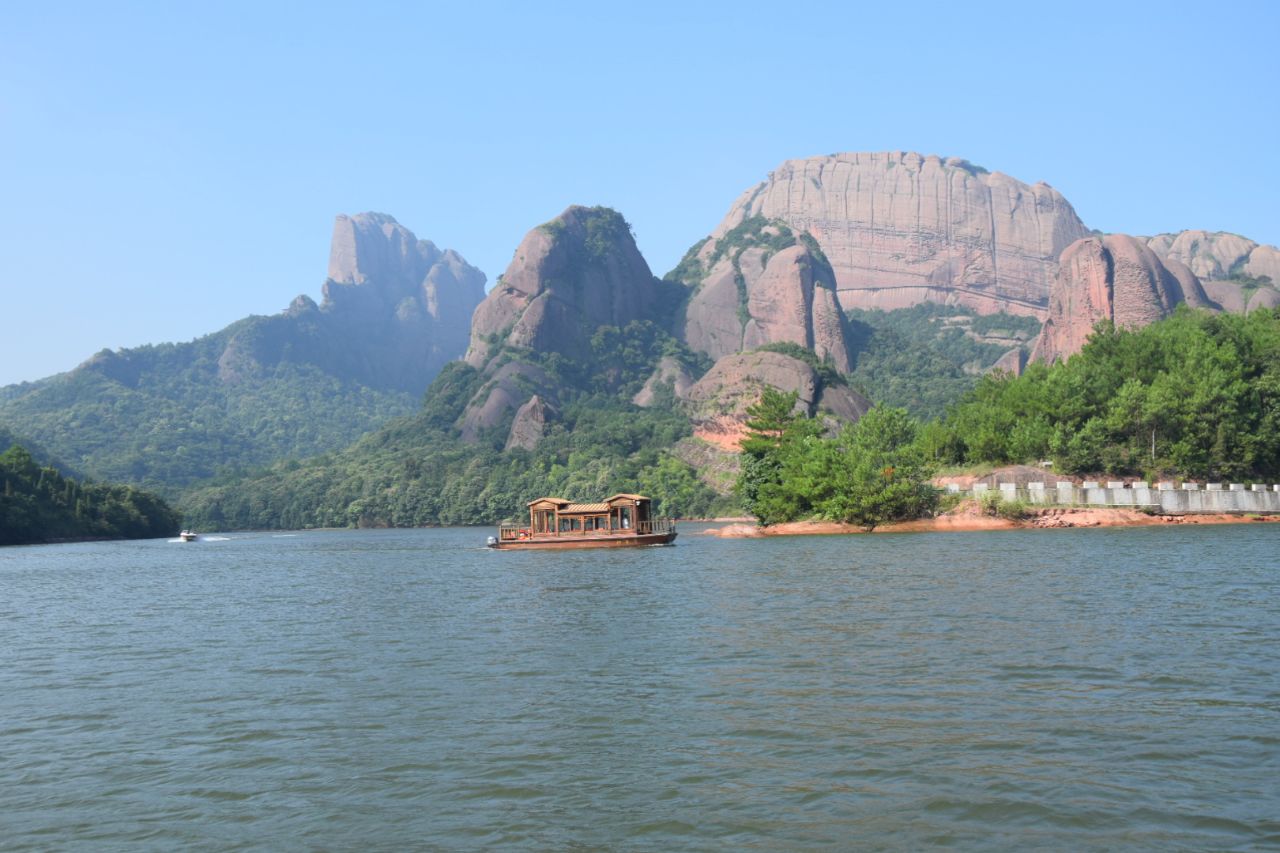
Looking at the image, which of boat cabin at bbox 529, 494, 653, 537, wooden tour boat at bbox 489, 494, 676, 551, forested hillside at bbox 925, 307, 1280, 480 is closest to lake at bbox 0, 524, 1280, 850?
wooden tour boat at bbox 489, 494, 676, 551

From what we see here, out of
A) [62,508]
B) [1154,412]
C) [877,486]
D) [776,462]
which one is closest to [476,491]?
[62,508]

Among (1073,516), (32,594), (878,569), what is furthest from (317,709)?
(1073,516)

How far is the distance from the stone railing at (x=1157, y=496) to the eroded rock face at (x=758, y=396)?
95884 millimetres

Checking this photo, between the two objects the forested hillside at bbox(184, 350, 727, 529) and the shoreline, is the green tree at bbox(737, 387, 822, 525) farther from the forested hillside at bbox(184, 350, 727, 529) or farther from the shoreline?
the forested hillside at bbox(184, 350, 727, 529)

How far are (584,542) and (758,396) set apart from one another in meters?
105

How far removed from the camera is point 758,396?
7259 inches

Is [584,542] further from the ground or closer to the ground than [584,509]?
closer to the ground

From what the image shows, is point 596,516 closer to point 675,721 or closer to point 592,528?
point 592,528

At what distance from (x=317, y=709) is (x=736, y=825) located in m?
10.8

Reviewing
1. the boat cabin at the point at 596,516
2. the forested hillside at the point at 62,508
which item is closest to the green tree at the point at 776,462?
the boat cabin at the point at 596,516

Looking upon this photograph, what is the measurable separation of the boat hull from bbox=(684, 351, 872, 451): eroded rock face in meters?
98.6

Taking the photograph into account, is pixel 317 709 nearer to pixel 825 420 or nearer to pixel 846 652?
pixel 846 652

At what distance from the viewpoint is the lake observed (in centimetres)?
1324

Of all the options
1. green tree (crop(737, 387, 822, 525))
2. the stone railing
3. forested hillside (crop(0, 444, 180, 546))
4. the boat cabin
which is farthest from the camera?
forested hillside (crop(0, 444, 180, 546))
